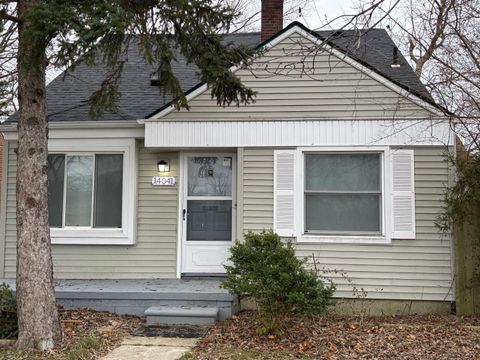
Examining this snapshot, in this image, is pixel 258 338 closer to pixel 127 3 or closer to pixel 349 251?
pixel 349 251

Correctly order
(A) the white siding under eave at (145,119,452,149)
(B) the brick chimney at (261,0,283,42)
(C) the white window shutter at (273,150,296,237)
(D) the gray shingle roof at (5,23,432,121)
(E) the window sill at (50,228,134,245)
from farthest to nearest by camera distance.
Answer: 1. (B) the brick chimney at (261,0,283,42)
2. (D) the gray shingle roof at (5,23,432,121)
3. (E) the window sill at (50,228,134,245)
4. (C) the white window shutter at (273,150,296,237)
5. (A) the white siding under eave at (145,119,452,149)

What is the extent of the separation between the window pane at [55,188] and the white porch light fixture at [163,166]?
1728 millimetres

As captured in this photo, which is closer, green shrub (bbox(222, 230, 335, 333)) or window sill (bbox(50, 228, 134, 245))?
green shrub (bbox(222, 230, 335, 333))

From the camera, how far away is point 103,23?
486 cm

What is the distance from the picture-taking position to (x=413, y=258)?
7270mm

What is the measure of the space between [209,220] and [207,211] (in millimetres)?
161

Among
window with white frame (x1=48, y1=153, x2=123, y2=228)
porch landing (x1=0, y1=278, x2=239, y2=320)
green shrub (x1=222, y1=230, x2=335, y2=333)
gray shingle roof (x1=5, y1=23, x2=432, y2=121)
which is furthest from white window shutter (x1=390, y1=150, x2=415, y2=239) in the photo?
window with white frame (x1=48, y1=153, x2=123, y2=228)

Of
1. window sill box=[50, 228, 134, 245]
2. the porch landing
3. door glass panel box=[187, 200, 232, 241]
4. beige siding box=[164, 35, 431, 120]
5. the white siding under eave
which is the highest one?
beige siding box=[164, 35, 431, 120]

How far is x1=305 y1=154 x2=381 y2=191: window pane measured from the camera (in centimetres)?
751

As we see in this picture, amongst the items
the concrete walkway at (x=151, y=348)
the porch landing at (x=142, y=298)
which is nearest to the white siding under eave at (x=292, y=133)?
the porch landing at (x=142, y=298)

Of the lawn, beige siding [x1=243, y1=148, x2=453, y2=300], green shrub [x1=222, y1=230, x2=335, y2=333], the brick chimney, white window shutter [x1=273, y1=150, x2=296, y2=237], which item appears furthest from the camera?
the brick chimney

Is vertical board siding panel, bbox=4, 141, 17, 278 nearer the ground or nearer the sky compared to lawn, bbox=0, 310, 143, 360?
nearer the sky

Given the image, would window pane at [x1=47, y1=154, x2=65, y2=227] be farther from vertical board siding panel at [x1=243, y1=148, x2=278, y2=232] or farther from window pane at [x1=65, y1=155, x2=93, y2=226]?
vertical board siding panel at [x1=243, y1=148, x2=278, y2=232]

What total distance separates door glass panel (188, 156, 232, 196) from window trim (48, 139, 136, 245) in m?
1.01
